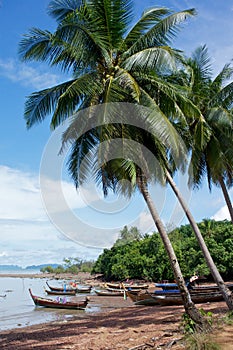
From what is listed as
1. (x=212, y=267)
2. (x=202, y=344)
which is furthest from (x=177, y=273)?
(x=212, y=267)

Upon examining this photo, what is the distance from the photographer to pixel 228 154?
45.8ft

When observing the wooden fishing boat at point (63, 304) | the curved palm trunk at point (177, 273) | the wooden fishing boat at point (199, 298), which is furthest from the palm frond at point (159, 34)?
the wooden fishing boat at point (63, 304)

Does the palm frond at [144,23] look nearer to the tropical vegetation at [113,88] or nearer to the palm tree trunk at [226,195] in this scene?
the tropical vegetation at [113,88]

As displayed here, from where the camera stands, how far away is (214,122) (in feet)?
47.3

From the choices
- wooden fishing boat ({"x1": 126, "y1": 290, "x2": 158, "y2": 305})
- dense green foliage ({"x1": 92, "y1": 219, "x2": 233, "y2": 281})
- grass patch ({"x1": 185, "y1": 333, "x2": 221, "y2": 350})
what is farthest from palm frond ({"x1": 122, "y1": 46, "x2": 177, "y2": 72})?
dense green foliage ({"x1": 92, "y1": 219, "x2": 233, "y2": 281})

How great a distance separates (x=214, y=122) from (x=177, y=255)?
90.7 feet

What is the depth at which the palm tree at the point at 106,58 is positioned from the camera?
9805 millimetres

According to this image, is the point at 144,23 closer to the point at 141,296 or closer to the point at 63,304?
the point at 141,296

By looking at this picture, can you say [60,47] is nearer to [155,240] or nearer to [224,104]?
[224,104]

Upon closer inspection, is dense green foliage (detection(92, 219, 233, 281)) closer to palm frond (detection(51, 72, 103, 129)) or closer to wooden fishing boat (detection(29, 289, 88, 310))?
wooden fishing boat (detection(29, 289, 88, 310))

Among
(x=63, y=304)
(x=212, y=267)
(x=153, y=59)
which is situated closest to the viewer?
(x=153, y=59)

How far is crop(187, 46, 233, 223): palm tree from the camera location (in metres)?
14.0

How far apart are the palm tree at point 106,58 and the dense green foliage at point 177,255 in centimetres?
2498

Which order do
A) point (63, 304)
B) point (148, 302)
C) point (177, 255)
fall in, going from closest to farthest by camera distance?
point (148, 302) < point (63, 304) < point (177, 255)
